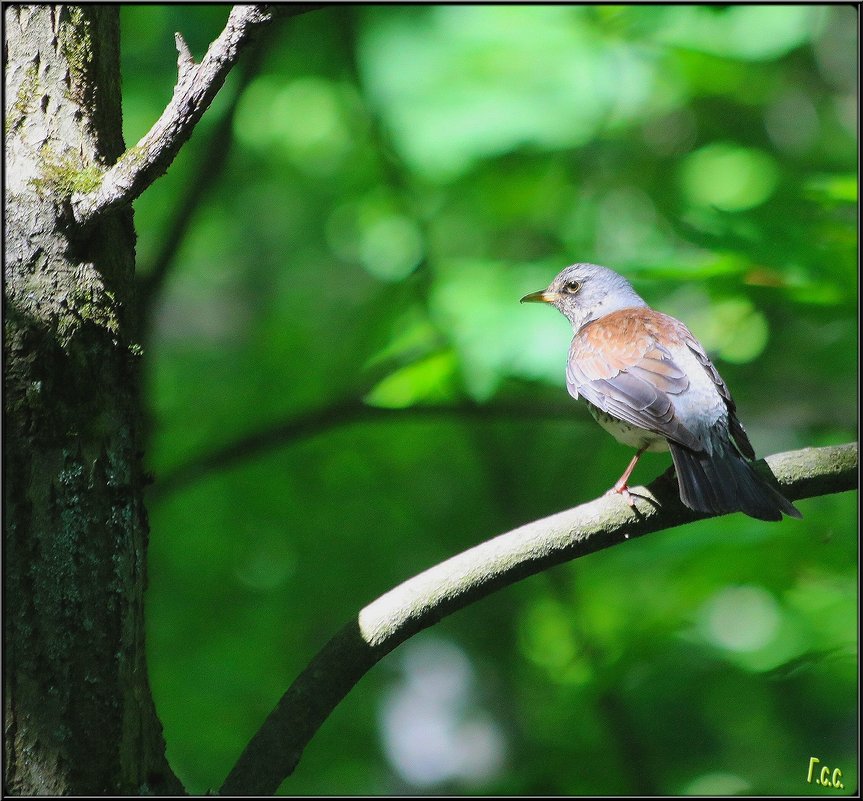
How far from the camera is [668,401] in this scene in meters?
3.92

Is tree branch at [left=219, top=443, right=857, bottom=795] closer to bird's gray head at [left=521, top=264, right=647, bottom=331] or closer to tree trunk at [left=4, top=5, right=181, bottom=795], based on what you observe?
tree trunk at [left=4, top=5, right=181, bottom=795]

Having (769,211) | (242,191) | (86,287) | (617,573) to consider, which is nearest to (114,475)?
(86,287)

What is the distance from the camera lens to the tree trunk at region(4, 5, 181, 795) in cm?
224

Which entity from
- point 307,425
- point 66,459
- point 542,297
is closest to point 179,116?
point 66,459

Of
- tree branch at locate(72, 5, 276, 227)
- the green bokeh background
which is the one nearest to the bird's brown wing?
the green bokeh background

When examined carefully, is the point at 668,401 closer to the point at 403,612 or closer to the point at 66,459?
the point at 403,612

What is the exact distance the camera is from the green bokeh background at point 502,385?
455 centimetres

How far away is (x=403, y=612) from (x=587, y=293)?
3.09m

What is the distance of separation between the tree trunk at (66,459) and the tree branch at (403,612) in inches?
11.7

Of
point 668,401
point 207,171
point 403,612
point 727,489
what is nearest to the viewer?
point 403,612

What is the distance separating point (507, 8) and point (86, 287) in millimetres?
3668

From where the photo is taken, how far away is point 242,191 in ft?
26.5

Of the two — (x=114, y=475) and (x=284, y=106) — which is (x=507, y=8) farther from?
(x=114, y=475)

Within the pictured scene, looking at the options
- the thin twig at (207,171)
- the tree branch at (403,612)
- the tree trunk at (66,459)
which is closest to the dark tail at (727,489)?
the tree branch at (403,612)
